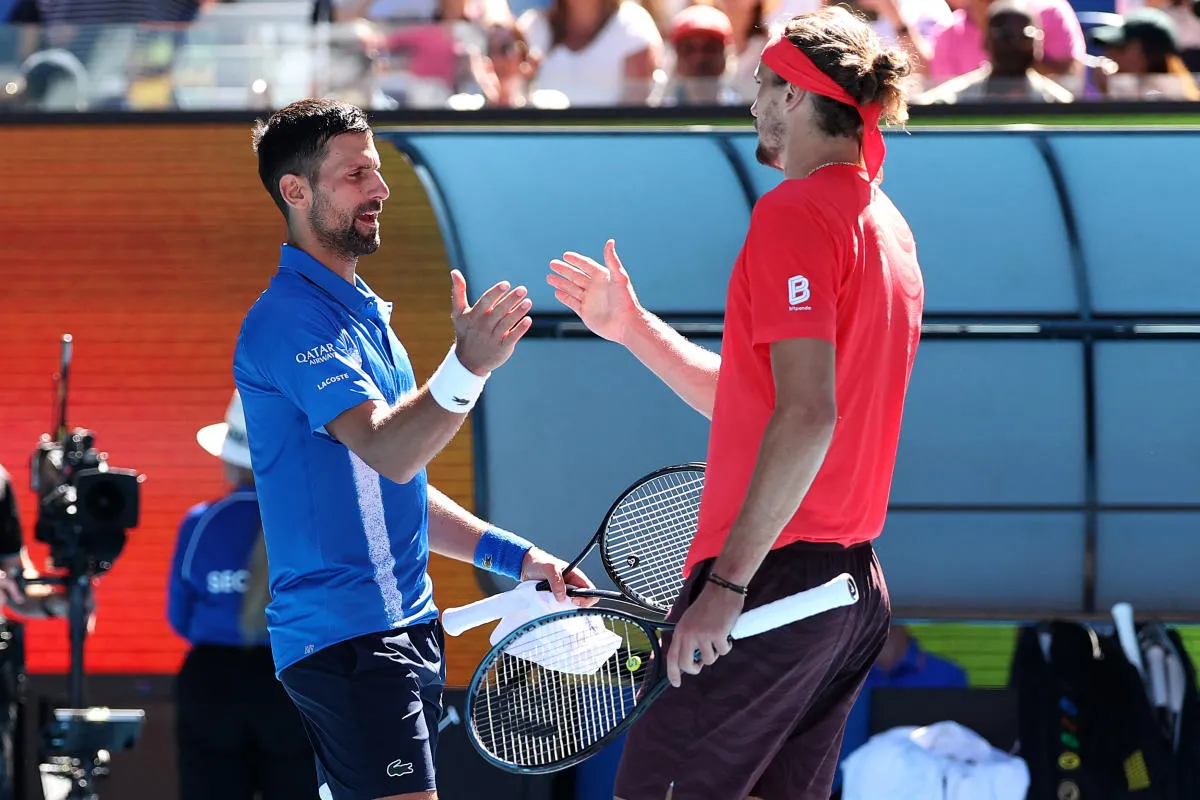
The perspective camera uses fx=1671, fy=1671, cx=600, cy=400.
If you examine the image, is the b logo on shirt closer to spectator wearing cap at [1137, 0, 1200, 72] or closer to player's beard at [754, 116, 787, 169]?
player's beard at [754, 116, 787, 169]

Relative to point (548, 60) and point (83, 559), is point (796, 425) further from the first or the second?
point (548, 60)

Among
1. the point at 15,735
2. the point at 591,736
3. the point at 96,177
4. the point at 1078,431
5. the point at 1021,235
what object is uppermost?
the point at 96,177

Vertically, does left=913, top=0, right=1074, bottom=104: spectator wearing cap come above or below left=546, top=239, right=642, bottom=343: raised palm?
above

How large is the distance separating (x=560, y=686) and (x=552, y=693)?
0.9 inches

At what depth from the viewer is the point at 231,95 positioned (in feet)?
20.5

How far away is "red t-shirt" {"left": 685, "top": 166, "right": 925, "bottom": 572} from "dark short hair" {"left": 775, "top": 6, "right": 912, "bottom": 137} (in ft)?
0.34

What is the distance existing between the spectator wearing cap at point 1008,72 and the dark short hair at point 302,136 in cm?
314

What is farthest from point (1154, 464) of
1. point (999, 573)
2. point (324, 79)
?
point (324, 79)

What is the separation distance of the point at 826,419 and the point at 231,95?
4.03 metres

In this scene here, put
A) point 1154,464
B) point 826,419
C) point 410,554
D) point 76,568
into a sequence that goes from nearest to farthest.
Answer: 1. point 826,419
2. point 410,554
3. point 76,568
4. point 1154,464

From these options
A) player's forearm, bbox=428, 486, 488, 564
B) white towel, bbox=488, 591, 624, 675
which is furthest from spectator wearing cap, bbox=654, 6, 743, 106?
white towel, bbox=488, 591, 624, 675

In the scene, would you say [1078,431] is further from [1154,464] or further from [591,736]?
[591,736]

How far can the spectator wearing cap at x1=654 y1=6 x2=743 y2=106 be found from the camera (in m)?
6.07

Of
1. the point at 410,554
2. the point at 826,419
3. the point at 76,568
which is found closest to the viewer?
the point at 826,419
